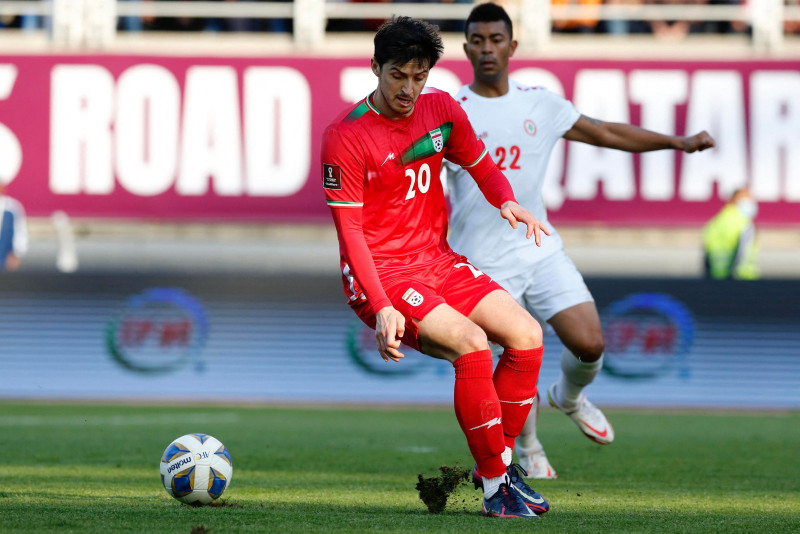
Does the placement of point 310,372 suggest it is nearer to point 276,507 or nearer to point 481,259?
point 481,259

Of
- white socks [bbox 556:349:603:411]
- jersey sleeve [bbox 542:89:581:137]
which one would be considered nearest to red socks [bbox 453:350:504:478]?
white socks [bbox 556:349:603:411]

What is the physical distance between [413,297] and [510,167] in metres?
1.87

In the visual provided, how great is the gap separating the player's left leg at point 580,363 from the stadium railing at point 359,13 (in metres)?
10.1

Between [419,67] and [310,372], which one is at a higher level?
[419,67]

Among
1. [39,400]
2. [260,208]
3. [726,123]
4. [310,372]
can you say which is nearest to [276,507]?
[310,372]

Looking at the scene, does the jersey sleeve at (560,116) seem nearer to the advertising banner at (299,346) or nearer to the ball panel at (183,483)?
the ball panel at (183,483)

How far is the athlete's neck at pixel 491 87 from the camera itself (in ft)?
21.7

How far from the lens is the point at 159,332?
1242cm

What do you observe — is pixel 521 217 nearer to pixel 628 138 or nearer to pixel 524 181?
pixel 524 181

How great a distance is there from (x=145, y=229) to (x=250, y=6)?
11.5ft

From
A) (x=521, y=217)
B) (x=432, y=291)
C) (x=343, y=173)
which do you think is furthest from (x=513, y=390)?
(x=343, y=173)

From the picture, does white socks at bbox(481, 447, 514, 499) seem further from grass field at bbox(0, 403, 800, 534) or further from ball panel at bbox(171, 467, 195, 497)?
ball panel at bbox(171, 467, 195, 497)

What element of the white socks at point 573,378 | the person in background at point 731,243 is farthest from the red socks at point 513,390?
the person in background at point 731,243

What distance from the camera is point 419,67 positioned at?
15.8ft
